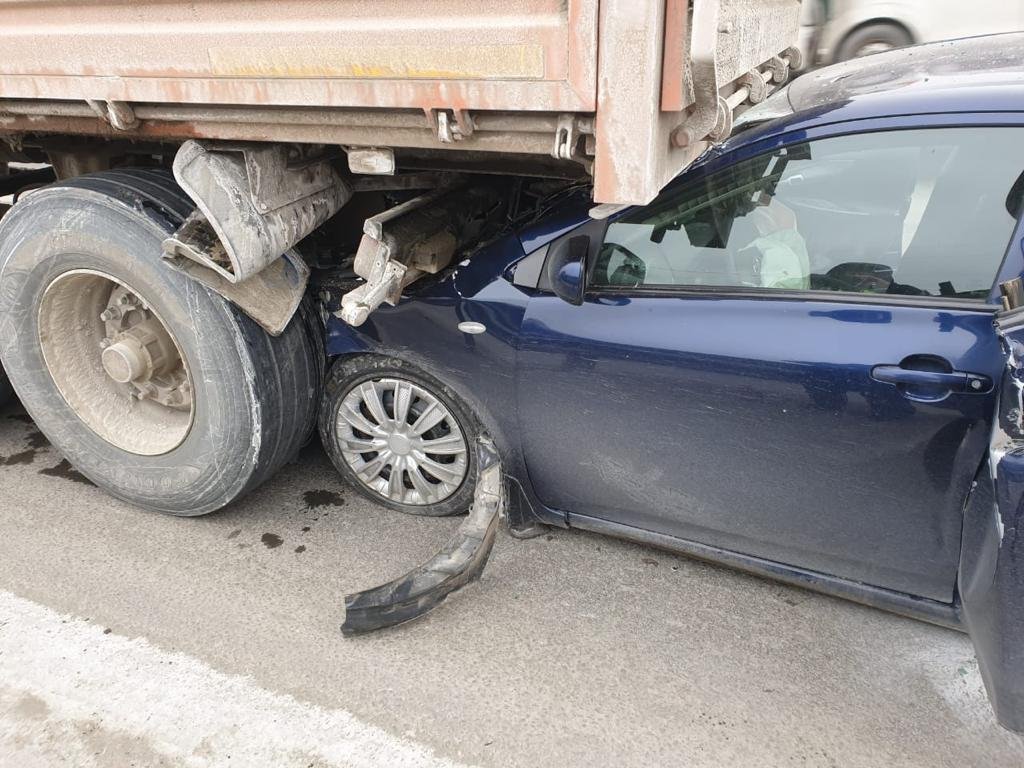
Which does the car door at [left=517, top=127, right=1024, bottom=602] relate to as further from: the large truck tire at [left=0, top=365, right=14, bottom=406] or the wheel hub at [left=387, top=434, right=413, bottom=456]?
the large truck tire at [left=0, top=365, right=14, bottom=406]

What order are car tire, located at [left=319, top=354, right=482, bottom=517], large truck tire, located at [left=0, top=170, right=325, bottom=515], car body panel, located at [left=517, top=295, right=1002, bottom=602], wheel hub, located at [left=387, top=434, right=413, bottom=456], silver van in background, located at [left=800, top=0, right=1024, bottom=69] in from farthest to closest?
silver van in background, located at [left=800, top=0, right=1024, bottom=69] → wheel hub, located at [left=387, top=434, right=413, bottom=456] → car tire, located at [left=319, top=354, right=482, bottom=517] → large truck tire, located at [left=0, top=170, right=325, bottom=515] → car body panel, located at [left=517, top=295, right=1002, bottom=602]

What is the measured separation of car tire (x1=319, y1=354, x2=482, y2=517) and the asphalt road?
12 cm

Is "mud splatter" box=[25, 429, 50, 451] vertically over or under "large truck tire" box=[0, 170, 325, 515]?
under

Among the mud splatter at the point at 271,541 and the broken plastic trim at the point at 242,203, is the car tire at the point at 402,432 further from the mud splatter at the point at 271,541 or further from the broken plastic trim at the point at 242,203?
the broken plastic trim at the point at 242,203

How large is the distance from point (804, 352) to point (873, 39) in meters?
6.63

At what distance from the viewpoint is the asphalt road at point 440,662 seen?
6.86 ft

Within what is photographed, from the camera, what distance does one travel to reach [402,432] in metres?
2.89

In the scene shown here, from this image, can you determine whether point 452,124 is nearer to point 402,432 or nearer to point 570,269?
point 570,269

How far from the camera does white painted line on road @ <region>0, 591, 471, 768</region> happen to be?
2.07 m

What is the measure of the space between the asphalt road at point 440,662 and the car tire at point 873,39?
650 cm

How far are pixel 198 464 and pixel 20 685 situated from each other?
852mm

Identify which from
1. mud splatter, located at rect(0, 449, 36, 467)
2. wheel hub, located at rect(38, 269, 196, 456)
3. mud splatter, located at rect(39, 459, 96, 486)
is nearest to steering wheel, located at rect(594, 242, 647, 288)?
wheel hub, located at rect(38, 269, 196, 456)

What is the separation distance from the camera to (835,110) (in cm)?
213

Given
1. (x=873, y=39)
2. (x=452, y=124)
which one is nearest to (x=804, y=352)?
(x=452, y=124)
